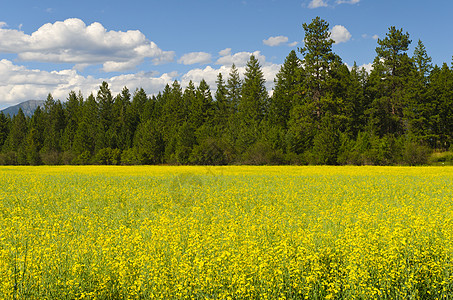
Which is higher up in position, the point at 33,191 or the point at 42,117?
the point at 42,117

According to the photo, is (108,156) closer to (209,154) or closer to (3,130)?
(209,154)

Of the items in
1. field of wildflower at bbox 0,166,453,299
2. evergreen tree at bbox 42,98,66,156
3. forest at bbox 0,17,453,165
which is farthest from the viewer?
evergreen tree at bbox 42,98,66,156

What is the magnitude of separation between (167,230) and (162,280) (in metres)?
2.54

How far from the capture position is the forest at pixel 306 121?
48188 mm

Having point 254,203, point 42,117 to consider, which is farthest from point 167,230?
point 42,117

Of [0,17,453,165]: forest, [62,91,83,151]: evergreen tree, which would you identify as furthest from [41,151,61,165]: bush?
[62,91,83,151]: evergreen tree

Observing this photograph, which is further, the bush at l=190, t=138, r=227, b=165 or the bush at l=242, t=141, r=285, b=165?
the bush at l=190, t=138, r=227, b=165

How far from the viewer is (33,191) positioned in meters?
17.5

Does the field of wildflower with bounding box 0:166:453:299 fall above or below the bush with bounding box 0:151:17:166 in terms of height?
below

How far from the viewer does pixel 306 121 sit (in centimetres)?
5466

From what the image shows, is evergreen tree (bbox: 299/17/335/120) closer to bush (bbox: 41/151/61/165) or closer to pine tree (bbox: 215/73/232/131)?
pine tree (bbox: 215/73/232/131)

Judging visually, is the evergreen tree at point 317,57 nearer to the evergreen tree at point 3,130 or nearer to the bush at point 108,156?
the bush at point 108,156

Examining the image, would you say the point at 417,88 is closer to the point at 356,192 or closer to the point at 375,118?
the point at 375,118

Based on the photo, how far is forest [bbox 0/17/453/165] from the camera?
48188mm
